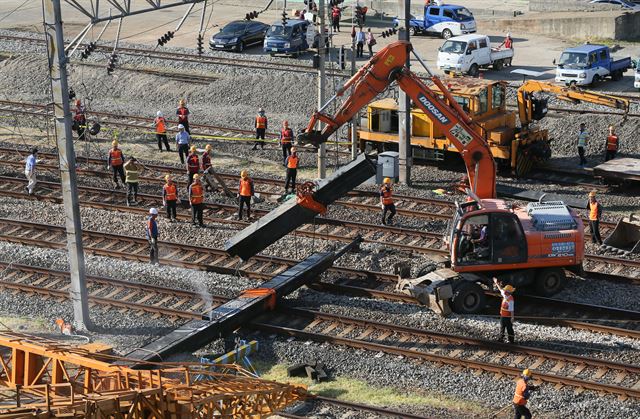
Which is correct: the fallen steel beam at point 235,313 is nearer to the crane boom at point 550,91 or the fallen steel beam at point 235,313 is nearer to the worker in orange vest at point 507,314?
the worker in orange vest at point 507,314

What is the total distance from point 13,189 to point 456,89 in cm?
1206

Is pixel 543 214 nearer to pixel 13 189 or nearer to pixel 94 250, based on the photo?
pixel 94 250

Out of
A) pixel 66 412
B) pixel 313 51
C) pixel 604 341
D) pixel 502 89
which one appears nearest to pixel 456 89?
pixel 502 89

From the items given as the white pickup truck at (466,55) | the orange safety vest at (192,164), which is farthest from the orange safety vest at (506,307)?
the white pickup truck at (466,55)

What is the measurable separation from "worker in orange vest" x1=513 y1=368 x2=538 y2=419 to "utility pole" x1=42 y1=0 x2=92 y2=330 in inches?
327

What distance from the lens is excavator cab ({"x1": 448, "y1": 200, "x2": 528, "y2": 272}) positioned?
22250mm

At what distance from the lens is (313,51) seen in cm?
4691

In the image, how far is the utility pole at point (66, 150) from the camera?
65.5 ft

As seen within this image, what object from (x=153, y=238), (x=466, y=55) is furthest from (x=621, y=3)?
(x=153, y=238)

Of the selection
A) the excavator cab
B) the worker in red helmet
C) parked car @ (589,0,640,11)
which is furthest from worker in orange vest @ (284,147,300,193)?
parked car @ (589,0,640,11)

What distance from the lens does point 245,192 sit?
89.9 feet

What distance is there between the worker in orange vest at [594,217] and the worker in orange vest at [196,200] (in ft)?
28.9

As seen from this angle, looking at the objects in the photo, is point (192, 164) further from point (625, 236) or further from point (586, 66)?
point (586, 66)

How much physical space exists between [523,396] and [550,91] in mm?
15770
